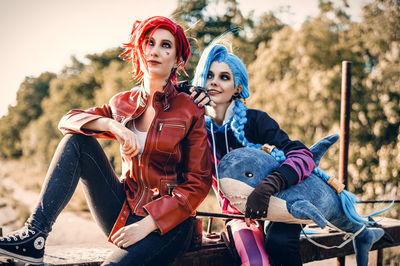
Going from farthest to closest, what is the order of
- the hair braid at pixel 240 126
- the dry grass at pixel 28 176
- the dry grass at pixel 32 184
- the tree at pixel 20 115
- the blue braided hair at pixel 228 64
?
the tree at pixel 20 115, the dry grass at pixel 28 176, the dry grass at pixel 32 184, the blue braided hair at pixel 228 64, the hair braid at pixel 240 126

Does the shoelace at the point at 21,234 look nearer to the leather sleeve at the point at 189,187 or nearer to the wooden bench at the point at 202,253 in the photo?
the wooden bench at the point at 202,253

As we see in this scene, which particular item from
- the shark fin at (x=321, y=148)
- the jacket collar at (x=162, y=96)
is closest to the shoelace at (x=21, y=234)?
the jacket collar at (x=162, y=96)

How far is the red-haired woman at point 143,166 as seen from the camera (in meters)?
1.65

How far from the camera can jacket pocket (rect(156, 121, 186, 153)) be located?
1.80 m

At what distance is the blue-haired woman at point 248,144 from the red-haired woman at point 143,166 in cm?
25

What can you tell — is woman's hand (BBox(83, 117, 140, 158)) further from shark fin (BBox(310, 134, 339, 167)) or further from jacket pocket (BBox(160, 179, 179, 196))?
shark fin (BBox(310, 134, 339, 167))

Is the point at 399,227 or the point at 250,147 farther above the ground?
the point at 250,147

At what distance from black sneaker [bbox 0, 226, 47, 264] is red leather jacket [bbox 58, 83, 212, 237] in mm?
342

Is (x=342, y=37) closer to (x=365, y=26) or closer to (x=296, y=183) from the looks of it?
(x=365, y=26)

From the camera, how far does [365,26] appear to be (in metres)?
6.84

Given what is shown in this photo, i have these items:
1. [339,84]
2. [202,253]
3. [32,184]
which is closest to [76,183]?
[202,253]

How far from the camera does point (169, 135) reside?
1813 mm

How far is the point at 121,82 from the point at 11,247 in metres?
9.53

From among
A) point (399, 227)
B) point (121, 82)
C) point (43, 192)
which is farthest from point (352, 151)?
point (121, 82)
